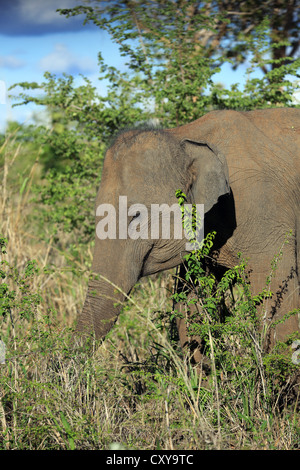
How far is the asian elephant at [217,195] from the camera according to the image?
4266 millimetres

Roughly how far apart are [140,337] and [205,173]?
2128 mm

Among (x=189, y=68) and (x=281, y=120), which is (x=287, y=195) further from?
(x=189, y=68)

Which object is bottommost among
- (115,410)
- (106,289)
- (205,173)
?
(115,410)

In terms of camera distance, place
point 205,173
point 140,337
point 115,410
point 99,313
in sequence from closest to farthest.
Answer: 1. point 115,410
2. point 99,313
3. point 205,173
4. point 140,337

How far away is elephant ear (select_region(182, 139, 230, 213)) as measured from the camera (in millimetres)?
4227

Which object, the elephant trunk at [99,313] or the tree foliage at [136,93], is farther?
the tree foliage at [136,93]

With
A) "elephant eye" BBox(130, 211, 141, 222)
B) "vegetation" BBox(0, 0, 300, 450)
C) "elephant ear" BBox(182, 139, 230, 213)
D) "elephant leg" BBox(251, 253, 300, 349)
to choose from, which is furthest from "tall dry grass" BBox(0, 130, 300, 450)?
"elephant ear" BBox(182, 139, 230, 213)

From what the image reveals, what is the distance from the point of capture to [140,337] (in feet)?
19.1

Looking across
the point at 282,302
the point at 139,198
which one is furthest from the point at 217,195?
the point at 282,302

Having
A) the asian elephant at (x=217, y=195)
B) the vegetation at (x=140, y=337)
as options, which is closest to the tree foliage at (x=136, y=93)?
the vegetation at (x=140, y=337)

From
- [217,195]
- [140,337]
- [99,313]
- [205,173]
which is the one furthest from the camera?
[140,337]

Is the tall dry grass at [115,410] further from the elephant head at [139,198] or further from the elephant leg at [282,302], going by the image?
the elephant leg at [282,302]

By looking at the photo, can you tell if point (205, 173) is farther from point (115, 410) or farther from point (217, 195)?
point (115, 410)
